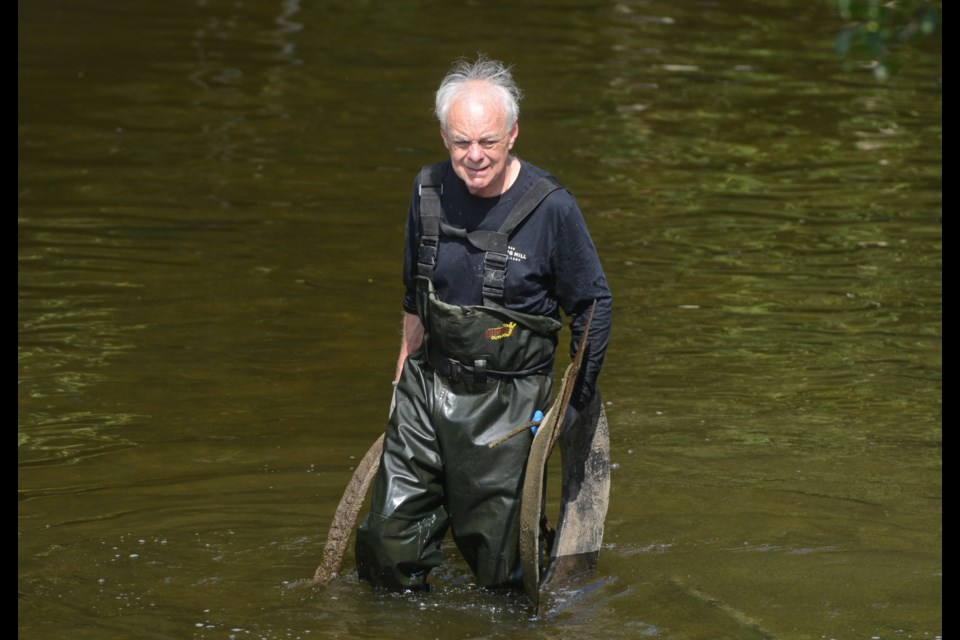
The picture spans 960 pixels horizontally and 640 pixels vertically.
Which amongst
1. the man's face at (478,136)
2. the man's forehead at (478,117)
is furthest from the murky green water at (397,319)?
the man's forehead at (478,117)

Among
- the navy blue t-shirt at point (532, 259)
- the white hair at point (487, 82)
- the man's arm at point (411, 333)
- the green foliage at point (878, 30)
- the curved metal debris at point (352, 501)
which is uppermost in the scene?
the green foliage at point (878, 30)

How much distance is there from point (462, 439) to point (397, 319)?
3.97m

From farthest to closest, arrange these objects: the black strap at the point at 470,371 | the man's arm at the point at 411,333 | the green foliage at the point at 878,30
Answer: the man's arm at the point at 411,333 < the black strap at the point at 470,371 < the green foliage at the point at 878,30

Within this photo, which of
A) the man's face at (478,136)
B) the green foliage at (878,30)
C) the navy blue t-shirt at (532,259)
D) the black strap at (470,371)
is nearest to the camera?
the green foliage at (878,30)

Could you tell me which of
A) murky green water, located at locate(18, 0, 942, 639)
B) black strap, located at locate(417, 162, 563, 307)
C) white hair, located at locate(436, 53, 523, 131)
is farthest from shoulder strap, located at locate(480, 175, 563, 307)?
murky green water, located at locate(18, 0, 942, 639)

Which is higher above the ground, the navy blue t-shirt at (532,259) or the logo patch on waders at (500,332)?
the navy blue t-shirt at (532,259)

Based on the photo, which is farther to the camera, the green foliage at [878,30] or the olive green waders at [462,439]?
the olive green waders at [462,439]

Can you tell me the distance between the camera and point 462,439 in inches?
201

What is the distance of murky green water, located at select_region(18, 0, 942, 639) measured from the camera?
5723mm

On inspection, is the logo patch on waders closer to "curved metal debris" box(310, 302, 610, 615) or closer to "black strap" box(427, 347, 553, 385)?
"black strap" box(427, 347, 553, 385)

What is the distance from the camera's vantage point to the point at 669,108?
1451 cm

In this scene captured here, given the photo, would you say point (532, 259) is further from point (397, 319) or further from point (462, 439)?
point (397, 319)

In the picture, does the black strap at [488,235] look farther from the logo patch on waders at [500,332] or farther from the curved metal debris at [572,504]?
the curved metal debris at [572,504]

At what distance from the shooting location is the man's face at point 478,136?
15.9ft
